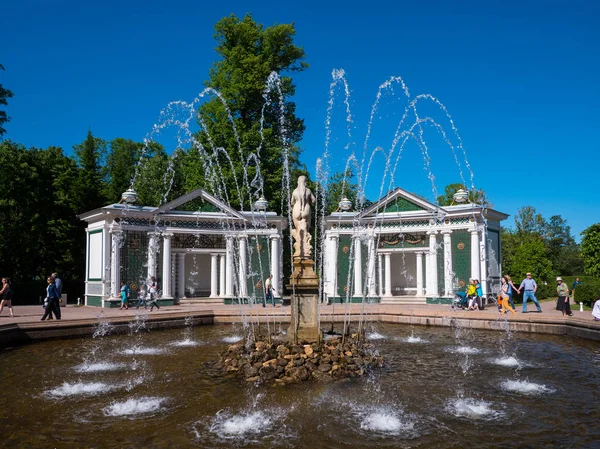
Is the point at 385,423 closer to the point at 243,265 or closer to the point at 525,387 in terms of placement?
the point at 525,387

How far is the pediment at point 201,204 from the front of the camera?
91.6 feet

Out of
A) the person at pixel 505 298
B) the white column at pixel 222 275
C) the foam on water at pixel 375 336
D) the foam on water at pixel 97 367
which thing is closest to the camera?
the foam on water at pixel 97 367

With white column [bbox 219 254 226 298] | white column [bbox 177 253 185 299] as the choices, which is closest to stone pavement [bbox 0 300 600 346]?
white column [bbox 219 254 226 298]

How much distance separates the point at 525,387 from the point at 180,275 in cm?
2306

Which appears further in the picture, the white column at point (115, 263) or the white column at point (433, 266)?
the white column at point (433, 266)

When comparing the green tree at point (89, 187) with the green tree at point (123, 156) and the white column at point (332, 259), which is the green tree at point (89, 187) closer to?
the green tree at point (123, 156)

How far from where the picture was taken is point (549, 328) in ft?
51.1

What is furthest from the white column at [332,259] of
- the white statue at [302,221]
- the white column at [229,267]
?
the white statue at [302,221]

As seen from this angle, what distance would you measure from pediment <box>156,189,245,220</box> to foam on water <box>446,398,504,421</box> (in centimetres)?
2137

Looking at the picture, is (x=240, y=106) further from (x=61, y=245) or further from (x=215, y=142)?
(x=61, y=245)

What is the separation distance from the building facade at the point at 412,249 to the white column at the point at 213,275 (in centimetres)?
639

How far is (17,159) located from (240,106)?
1589 cm

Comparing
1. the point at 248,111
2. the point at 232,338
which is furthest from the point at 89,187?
the point at 232,338

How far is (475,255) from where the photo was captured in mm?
26500
